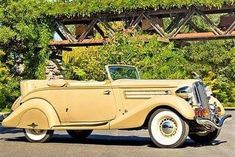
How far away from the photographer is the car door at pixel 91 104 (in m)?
11.2

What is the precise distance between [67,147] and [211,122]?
2.69 meters

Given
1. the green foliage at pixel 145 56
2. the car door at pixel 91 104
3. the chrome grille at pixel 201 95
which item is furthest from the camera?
the green foliage at pixel 145 56

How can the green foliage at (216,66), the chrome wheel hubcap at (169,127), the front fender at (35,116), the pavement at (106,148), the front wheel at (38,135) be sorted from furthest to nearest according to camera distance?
the green foliage at (216,66) → the front wheel at (38,135) → the front fender at (35,116) → the chrome wheel hubcap at (169,127) → the pavement at (106,148)

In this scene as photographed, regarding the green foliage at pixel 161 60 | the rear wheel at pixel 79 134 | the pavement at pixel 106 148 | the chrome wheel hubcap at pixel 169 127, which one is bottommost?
the pavement at pixel 106 148

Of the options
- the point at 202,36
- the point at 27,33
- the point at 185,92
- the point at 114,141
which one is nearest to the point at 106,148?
the point at 114,141

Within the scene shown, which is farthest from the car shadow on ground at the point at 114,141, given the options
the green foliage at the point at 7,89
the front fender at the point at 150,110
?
the green foliage at the point at 7,89

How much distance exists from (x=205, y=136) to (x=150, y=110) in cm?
171

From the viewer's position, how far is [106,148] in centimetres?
1059

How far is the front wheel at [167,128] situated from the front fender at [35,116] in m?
2.09

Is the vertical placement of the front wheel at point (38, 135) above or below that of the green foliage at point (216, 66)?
below

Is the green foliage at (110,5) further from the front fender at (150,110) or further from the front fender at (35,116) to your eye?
the front fender at (150,110)

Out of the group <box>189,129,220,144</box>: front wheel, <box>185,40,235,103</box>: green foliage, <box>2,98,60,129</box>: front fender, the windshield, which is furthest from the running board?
<box>185,40,235,103</box>: green foliage

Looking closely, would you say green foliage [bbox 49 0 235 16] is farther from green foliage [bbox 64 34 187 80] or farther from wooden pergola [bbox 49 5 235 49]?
green foliage [bbox 64 34 187 80]

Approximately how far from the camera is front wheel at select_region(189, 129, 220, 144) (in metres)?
11.7
